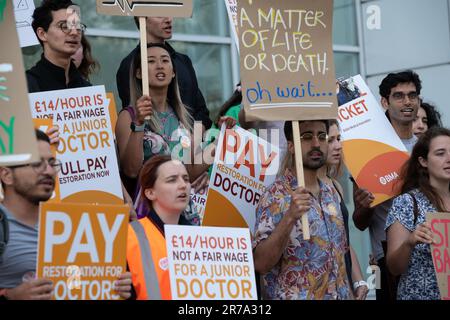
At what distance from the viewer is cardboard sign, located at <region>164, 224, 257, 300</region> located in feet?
18.7

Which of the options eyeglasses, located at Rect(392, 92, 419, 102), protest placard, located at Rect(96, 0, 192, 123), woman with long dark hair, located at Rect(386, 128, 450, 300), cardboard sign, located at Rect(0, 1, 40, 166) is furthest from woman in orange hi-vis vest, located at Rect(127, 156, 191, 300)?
eyeglasses, located at Rect(392, 92, 419, 102)

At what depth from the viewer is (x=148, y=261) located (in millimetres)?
5695

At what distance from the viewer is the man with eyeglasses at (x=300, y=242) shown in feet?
20.7

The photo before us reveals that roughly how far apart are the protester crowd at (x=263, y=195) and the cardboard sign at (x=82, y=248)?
227mm

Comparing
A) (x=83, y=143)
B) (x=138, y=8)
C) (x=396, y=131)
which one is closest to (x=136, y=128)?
(x=83, y=143)

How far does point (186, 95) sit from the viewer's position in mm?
7398

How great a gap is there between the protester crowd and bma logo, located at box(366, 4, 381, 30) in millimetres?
5412

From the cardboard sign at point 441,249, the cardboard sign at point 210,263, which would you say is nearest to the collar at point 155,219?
the cardboard sign at point 210,263

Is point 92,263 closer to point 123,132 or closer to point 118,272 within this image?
point 118,272

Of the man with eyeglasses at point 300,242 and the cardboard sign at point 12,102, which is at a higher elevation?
the cardboard sign at point 12,102

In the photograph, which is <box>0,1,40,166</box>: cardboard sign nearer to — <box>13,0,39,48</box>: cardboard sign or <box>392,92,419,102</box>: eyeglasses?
<box>13,0,39,48</box>: cardboard sign

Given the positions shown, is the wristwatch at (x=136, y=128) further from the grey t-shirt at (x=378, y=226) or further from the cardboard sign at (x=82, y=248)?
the grey t-shirt at (x=378, y=226)
